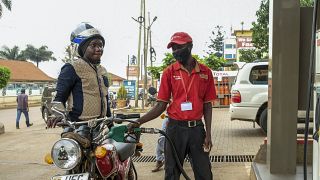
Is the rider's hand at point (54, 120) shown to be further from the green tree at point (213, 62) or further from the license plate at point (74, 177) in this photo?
the green tree at point (213, 62)

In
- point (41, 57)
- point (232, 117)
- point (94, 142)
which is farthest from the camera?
point (41, 57)

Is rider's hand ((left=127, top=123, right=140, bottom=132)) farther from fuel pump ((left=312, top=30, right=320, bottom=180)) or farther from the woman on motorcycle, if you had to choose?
fuel pump ((left=312, top=30, right=320, bottom=180))

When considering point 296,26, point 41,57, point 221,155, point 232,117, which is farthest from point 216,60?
point 41,57

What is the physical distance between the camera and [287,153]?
17.0 feet

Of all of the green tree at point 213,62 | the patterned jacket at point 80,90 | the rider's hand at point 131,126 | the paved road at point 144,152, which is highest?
the green tree at point 213,62

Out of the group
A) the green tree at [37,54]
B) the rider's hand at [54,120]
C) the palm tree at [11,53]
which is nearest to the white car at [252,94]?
the rider's hand at [54,120]

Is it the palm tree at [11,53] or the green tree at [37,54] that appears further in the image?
the green tree at [37,54]

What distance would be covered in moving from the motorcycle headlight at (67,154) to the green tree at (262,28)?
2491cm

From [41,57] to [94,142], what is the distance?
9391 cm

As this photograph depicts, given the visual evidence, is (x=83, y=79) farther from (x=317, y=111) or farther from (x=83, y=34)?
(x=317, y=111)

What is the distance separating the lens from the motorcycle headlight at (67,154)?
115 inches

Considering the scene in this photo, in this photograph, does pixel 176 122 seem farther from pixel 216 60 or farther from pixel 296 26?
pixel 216 60

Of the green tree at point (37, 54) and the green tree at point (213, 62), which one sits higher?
the green tree at point (37, 54)

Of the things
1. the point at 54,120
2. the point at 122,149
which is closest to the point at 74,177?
the point at 54,120
